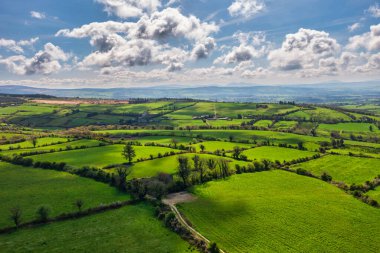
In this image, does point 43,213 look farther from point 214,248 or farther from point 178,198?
point 214,248

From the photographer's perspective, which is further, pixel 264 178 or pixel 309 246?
pixel 264 178

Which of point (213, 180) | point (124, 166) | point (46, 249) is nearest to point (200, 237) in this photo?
point (46, 249)

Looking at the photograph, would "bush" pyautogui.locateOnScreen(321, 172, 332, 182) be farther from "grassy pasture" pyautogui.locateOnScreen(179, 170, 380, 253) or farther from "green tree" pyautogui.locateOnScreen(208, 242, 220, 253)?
"green tree" pyautogui.locateOnScreen(208, 242, 220, 253)

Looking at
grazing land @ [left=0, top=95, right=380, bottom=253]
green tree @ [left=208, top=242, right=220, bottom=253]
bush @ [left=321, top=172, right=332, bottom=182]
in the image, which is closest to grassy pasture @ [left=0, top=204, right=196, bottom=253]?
grazing land @ [left=0, top=95, right=380, bottom=253]

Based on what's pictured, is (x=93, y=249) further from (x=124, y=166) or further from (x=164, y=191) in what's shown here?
(x=124, y=166)

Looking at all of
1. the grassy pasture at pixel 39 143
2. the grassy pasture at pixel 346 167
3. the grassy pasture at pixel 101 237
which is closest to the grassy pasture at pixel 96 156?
the grassy pasture at pixel 39 143

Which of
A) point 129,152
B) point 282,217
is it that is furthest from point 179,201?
point 129,152
